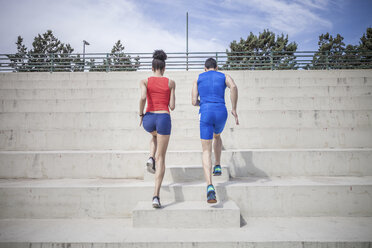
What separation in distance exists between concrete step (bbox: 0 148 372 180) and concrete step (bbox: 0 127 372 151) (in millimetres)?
815

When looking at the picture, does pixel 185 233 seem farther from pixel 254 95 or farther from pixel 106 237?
pixel 254 95

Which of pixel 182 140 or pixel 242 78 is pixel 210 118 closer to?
pixel 182 140

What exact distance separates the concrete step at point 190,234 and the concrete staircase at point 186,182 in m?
0.01

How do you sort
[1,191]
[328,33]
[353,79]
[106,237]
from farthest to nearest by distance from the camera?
[328,33] < [353,79] < [1,191] < [106,237]

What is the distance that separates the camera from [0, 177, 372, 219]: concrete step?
11.3ft

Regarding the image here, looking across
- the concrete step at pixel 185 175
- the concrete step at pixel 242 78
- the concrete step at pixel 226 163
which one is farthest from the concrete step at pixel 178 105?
the concrete step at pixel 185 175

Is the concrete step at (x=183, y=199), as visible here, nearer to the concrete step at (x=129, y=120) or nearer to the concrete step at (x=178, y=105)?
the concrete step at (x=129, y=120)

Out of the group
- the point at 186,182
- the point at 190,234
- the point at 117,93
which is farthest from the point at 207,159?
the point at 117,93

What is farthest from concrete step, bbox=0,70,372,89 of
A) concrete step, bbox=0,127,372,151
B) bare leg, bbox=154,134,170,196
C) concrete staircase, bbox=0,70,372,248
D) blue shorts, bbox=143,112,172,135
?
bare leg, bbox=154,134,170,196

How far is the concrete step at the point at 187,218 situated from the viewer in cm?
296

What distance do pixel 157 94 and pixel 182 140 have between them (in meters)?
2.25

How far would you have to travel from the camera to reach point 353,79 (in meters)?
8.45

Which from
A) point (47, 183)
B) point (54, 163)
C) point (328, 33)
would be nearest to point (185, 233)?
point (47, 183)

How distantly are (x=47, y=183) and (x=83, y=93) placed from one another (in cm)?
474
